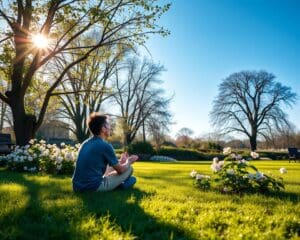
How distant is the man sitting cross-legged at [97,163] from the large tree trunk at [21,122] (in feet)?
32.0

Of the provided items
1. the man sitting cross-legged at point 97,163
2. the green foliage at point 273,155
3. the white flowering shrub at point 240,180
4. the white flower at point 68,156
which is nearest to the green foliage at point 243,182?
the white flowering shrub at point 240,180

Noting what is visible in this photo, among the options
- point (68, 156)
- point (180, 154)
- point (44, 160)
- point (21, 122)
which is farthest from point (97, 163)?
point (180, 154)

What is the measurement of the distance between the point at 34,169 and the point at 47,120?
31.3 meters

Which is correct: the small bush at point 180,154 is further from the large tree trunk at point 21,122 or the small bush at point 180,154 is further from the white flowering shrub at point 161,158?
the large tree trunk at point 21,122

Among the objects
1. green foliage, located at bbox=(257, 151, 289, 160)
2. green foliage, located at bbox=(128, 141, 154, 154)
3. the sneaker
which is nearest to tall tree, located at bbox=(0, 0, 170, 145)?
the sneaker

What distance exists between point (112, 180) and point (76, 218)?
2.36 meters

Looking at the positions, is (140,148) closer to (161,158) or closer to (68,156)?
(161,158)

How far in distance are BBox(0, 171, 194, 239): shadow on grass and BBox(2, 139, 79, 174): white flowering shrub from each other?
452 cm

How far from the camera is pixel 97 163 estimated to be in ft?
18.4

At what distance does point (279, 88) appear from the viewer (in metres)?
52.2

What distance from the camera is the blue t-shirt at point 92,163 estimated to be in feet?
18.3

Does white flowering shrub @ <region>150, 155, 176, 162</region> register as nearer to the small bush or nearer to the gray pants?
the small bush

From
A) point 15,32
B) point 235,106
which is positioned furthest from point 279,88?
point 15,32

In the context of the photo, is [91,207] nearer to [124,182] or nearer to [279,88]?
[124,182]
